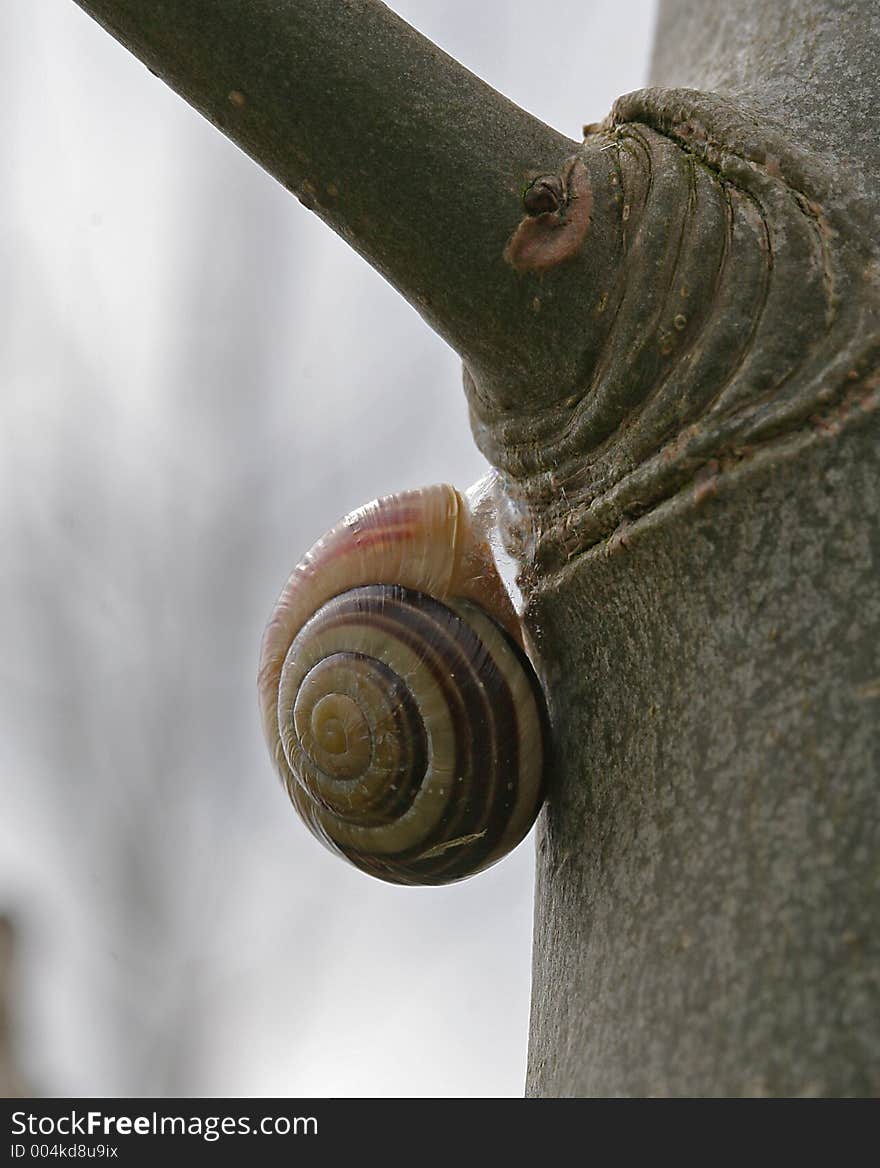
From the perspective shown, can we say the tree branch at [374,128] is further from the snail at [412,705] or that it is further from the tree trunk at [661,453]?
the snail at [412,705]

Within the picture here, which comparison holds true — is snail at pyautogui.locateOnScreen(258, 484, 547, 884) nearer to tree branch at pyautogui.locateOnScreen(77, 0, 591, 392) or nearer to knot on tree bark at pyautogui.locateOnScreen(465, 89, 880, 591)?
knot on tree bark at pyautogui.locateOnScreen(465, 89, 880, 591)

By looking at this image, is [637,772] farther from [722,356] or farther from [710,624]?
[722,356]

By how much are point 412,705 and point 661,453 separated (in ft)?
0.77

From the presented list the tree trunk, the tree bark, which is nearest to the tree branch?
the tree trunk

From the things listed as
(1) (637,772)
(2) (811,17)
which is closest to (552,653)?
(1) (637,772)

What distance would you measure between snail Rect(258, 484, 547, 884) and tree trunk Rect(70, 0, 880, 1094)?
0.04 meters

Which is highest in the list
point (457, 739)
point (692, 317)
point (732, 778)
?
point (692, 317)

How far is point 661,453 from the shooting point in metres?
0.57

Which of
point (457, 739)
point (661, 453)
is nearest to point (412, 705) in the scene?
point (457, 739)

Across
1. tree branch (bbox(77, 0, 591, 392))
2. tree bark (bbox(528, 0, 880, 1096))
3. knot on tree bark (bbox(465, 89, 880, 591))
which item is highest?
tree branch (bbox(77, 0, 591, 392))

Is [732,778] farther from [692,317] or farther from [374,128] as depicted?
[374,128]

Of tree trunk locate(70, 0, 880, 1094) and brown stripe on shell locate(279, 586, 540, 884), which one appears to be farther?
brown stripe on shell locate(279, 586, 540, 884)

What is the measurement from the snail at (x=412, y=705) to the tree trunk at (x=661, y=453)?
4cm

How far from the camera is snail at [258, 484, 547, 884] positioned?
69 cm
